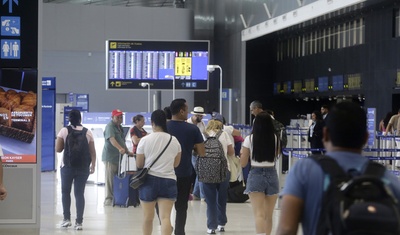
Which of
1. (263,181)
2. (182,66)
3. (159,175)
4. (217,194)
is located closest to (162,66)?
(182,66)

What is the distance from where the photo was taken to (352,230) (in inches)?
119

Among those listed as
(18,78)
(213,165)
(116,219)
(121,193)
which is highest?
(18,78)

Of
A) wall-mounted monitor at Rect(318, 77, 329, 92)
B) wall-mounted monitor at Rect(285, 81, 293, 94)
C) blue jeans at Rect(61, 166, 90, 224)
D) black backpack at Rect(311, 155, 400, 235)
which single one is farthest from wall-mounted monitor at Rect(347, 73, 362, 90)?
black backpack at Rect(311, 155, 400, 235)

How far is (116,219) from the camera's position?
12039 millimetres

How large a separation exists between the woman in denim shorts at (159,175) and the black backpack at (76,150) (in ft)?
8.77

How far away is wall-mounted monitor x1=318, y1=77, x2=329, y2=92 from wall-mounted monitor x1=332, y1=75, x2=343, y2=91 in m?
0.74

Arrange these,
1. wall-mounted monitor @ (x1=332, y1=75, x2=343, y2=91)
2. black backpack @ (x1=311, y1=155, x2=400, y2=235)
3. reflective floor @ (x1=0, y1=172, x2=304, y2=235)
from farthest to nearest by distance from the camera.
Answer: wall-mounted monitor @ (x1=332, y1=75, x2=343, y2=91) → reflective floor @ (x1=0, y1=172, x2=304, y2=235) → black backpack @ (x1=311, y1=155, x2=400, y2=235)

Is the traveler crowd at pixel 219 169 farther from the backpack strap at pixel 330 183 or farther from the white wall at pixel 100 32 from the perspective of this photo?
the white wall at pixel 100 32

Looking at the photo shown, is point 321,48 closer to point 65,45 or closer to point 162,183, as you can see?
point 65,45

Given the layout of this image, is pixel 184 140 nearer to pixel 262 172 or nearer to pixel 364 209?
pixel 262 172

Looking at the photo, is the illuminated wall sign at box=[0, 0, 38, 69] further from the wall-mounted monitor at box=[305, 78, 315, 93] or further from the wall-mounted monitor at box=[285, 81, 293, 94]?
the wall-mounted monitor at box=[285, 81, 293, 94]

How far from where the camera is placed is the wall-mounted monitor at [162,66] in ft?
67.7

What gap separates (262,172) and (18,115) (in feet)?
11.8

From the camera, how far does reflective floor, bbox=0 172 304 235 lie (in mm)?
10734
